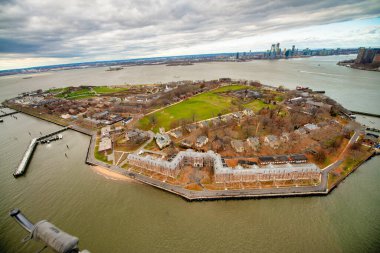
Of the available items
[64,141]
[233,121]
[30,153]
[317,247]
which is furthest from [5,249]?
[233,121]

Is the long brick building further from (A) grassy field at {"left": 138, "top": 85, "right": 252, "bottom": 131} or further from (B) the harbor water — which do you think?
(A) grassy field at {"left": 138, "top": 85, "right": 252, "bottom": 131}

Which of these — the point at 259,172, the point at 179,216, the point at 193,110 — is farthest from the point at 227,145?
the point at 193,110

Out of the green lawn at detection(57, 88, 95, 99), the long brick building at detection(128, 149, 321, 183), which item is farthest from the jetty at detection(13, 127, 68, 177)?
the green lawn at detection(57, 88, 95, 99)

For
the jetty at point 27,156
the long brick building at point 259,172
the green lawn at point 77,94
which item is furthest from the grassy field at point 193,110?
the green lawn at point 77,94

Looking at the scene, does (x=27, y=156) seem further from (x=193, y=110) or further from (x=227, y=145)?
(x=193, y=110)

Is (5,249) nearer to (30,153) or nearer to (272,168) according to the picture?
(30,153)

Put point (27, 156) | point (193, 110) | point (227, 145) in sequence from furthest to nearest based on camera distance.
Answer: point (193, 110), point (27, 156), point (227, 145)

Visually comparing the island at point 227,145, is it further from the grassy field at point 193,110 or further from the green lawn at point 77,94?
the green lawn at point 77,94

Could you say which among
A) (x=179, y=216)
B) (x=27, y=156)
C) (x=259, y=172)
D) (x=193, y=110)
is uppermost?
(x=259, y=172)
